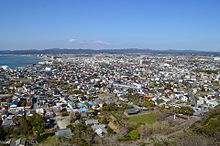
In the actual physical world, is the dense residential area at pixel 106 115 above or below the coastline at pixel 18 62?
above

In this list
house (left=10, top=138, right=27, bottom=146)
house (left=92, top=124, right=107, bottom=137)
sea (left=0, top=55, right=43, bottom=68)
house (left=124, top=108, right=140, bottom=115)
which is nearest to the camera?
house (left=10, top=138, right=27, bottom=146)

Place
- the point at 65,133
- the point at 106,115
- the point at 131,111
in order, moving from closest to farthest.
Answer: the point at 65,133 < the point at 106,115 < the point at 131,111

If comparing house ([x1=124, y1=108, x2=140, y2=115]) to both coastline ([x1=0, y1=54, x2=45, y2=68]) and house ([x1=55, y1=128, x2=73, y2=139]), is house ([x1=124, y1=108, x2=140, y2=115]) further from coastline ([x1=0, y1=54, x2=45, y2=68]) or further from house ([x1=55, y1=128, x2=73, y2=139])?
coastline ([x1=0, y1=54, x2=45, y2=68])

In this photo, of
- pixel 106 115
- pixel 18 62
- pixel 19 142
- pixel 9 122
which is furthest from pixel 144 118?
pixel 18 62

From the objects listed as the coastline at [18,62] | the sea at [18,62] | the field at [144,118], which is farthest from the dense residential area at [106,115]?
the sea at [18,62]

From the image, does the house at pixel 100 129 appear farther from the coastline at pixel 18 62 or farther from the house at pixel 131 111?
the coastline at pixel 18 62

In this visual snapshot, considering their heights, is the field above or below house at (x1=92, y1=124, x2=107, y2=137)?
below

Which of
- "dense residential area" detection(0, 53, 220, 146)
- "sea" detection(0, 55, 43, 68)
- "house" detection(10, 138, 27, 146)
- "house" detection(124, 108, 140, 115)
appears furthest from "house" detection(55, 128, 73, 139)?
"sea" detection(0, 55, 43, 68)

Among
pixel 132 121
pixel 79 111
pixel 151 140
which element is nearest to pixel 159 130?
pixel 151 140

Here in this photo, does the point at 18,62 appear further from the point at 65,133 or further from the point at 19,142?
the point at 19,142
